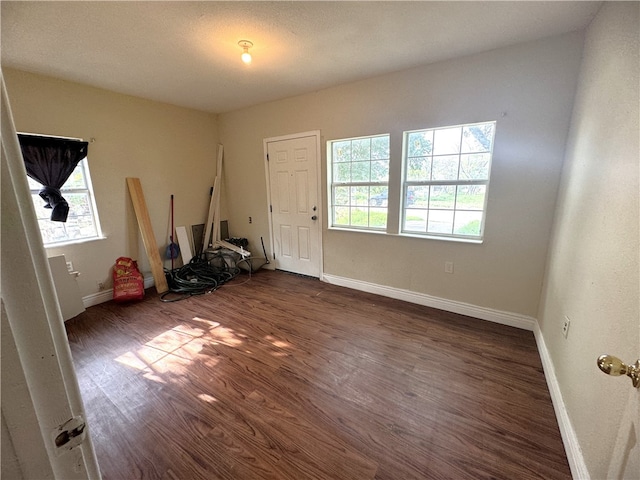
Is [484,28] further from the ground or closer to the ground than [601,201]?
further from the ground

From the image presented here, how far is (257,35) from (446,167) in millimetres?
2060

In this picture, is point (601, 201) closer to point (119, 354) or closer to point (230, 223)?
point (119, 354)

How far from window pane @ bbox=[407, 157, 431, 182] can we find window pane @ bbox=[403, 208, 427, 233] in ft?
1.15

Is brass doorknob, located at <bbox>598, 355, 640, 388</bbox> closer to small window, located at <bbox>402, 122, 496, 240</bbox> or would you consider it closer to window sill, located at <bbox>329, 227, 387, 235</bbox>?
small window, located at <bbox>402, 122, 496, 240</bbox>

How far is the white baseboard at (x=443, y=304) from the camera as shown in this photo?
8.50 feet

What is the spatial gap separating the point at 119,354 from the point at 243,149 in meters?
3.10

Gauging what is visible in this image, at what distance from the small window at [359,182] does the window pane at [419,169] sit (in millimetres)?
254

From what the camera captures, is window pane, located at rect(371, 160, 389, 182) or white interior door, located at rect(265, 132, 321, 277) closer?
window pane, located at rect(371, 160, 389, 182)

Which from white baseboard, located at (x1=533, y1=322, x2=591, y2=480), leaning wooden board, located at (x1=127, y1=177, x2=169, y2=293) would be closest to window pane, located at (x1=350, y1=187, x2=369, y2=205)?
white baseboard, located at (x1=533, y1=322, x2=591, y2=480)

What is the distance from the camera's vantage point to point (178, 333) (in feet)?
8.58

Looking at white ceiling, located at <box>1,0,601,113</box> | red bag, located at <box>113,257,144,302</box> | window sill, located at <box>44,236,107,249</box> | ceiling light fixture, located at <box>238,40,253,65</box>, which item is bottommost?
red bag, located at <box>113,257,144,302</box>

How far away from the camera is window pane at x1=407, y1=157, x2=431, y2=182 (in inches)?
113

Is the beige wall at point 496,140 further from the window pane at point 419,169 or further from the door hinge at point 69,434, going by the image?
the door hinge at point 69,434

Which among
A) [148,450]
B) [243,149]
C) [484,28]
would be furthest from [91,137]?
[484,28]
